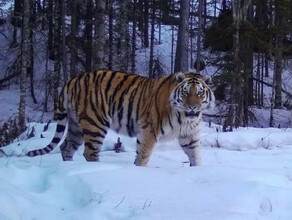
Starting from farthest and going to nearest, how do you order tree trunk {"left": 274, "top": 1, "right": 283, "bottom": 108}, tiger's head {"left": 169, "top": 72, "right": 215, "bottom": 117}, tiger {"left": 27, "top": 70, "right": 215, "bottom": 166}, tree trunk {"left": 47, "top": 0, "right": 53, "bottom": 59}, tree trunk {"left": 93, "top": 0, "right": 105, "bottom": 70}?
tree trunk {"left": 47, "top": 0, "right": 53, "bottom": 59} < tree trunk {"left": 274, "top": 1, "right": 283, "bottom": 108} < tree trunk {"left": 93, "top": 0, "right": 105, "bottom": 70} < tiger {"left": 27, "top": 70, "right": 215, "bottom": 166} < tiger's head {"left": 169, "top": 72, "right": 215, "bottom": 117}

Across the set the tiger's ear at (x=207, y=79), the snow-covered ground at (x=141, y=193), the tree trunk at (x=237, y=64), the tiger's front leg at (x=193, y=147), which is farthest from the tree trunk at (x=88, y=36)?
the snow-covered ground at (x=141, y=193)

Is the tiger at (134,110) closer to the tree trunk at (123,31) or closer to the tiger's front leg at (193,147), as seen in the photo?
the tiger's front leg at (193,147)

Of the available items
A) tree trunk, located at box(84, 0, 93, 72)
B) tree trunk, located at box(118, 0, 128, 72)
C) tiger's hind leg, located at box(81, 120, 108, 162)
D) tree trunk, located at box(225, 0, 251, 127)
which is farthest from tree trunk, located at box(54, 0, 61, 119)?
tiger's hind leg, located at box(81, 120, 108, 162)

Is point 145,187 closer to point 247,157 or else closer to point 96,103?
point 96,103

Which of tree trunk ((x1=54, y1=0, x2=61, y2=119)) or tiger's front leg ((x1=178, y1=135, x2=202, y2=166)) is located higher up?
tree trunk ((x1=54, y1=0, x2=61, y2=119))

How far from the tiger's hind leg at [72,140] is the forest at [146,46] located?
7.88m

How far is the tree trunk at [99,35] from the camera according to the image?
674 inches

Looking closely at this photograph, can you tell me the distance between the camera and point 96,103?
8219 millimetres

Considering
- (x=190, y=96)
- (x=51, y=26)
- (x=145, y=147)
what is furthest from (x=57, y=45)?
(x=190, y=96)

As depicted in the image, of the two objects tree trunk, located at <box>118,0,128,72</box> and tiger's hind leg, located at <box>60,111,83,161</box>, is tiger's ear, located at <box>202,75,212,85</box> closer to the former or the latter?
tiger's hind leg, located at <box>60,111,83,161</box>

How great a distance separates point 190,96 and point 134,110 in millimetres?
1058

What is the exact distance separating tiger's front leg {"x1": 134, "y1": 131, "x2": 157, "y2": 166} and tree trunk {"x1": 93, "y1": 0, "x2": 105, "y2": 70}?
9953mm

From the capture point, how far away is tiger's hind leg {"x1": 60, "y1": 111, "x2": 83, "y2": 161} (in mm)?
8484

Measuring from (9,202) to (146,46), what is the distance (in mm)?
29707
